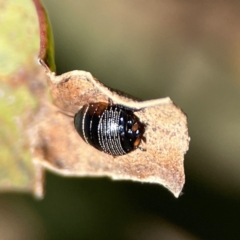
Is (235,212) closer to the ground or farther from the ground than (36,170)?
closer to the ground

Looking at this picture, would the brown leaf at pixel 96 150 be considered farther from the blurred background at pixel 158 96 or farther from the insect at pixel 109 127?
the blurred background at pixel 158 96

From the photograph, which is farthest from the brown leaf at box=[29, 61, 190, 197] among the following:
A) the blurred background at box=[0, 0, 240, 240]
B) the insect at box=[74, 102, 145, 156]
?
the blurred background at box=[0, 0, 240, 240]

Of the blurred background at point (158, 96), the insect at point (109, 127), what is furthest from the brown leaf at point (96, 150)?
the blurred background at point (158, 96)

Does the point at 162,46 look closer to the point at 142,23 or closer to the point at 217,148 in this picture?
the point at 142,23

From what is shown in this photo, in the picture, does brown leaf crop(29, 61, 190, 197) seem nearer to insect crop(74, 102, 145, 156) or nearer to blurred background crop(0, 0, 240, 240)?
insect crop(74, 102, 145, 156)

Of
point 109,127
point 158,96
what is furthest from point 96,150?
point 158,96

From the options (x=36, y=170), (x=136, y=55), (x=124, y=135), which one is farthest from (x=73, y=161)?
(x=136, y=55)

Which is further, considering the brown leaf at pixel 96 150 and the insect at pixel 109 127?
the insect at pixel 109 127
